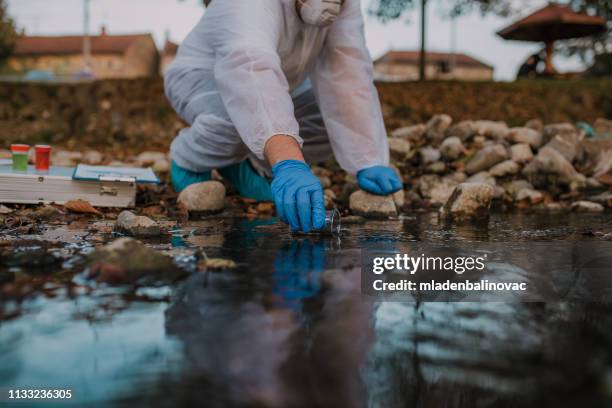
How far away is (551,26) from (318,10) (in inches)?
370

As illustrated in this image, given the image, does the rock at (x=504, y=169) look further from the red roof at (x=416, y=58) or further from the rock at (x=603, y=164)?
the red roof at (x=416, y=58)

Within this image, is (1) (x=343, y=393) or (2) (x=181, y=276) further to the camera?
(2) (x=181, y=276)

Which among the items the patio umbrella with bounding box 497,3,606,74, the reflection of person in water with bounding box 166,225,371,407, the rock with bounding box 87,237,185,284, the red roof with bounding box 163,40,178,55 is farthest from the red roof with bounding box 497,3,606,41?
the red roof with bounding box 163,40,178,55

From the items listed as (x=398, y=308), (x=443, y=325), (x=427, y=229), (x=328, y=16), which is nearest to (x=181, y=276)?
(x=398, y=308)

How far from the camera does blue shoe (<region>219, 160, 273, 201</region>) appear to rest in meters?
3.10

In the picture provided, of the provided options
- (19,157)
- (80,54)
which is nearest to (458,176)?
(19,157)

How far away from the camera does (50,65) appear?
103 feet

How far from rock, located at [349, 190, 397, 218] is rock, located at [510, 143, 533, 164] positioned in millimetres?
1505

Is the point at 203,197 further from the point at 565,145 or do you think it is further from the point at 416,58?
the point at 416,58

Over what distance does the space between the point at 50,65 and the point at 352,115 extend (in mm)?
32235

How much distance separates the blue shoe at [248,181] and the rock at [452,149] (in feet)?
5.73

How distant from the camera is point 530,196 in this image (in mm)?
3617

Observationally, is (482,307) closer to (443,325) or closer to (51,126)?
(443,325)

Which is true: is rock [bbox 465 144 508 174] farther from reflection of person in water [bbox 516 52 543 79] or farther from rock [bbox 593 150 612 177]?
reflection of person in water [bbox 516 52 543 79]
